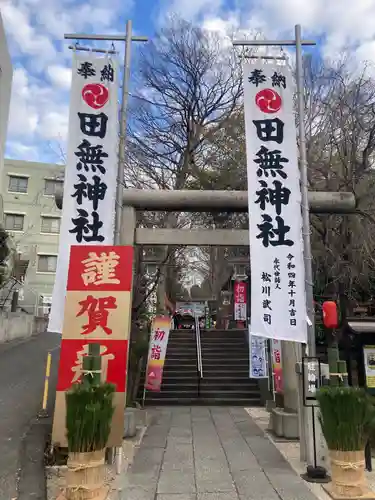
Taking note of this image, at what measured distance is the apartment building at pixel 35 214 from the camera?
33.2 m

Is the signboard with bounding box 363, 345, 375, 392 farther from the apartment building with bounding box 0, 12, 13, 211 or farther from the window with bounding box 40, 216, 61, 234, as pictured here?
the window with bounding box 40, 216, 61, 234

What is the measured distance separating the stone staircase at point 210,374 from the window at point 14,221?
21.7 meters

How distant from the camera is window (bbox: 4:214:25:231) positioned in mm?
33125

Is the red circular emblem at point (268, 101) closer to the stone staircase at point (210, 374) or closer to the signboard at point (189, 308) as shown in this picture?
the stone staircase at point (210, 374)

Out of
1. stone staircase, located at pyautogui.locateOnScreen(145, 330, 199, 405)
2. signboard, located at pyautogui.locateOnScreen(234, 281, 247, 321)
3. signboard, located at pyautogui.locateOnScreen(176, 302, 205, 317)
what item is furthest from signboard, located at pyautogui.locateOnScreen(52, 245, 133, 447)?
signboard, located at pyautogui.locateOnScreen(176, 302, 205, 317)

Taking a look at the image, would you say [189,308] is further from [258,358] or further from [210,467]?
[210,467]

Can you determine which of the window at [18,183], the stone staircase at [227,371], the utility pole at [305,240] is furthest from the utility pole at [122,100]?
the window at [18,183]

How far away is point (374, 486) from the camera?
5242 mm

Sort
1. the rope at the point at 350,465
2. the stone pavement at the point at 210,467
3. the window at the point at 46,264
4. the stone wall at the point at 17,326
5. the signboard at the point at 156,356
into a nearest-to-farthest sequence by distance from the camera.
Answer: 1. the rope at the point at 350,465
2. the stone pavement at the point at 210,467
3. the signboard at the point at 156,356
4. the stone wall at the point at 17,326
5. the window at the point at 46,264

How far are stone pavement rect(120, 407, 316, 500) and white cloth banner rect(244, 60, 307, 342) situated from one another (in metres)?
1.96

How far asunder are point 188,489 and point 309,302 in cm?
333

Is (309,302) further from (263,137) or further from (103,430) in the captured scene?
(103,430)

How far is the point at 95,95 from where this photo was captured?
23.3 feet

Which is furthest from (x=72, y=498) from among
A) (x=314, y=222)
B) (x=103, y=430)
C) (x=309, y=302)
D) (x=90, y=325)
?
(x=314, y=222)
